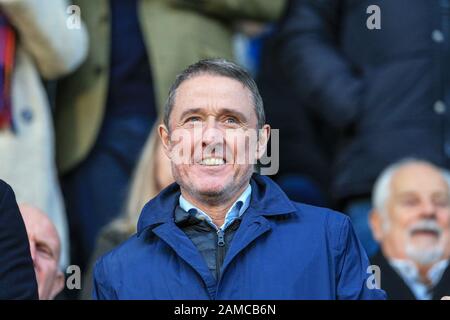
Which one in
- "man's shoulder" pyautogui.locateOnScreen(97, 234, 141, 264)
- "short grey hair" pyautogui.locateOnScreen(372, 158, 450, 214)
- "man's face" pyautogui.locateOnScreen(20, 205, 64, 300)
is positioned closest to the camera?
"man's shoulder" pyautogui.locateOnScreen(97, 234, 141, 264)

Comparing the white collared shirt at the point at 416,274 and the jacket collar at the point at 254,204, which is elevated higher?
the jacket collar at the point at 254,204

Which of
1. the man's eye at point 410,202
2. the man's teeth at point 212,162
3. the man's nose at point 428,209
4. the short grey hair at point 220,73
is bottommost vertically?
the man's nose at point 428,209

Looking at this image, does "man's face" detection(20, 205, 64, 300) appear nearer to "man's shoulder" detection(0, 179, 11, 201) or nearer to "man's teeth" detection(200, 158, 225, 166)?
"man's shoulder" detection(0, 179, 11, 201)

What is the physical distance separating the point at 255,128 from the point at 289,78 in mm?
2850

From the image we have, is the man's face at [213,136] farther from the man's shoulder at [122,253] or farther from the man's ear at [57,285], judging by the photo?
the man's ear at [57,285]

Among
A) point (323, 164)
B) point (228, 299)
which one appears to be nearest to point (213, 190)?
point (228, 299)

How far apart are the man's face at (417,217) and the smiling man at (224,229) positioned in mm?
2190

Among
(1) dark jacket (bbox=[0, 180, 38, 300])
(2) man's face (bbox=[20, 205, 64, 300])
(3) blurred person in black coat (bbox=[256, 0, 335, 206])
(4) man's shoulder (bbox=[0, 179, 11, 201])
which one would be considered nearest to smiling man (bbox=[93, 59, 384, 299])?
(1) dark jacket (bbox=[0, 180, 38, 300])

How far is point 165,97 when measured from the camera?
532 centimetres

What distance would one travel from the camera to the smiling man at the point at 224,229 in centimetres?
262

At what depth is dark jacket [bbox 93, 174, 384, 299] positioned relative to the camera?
2607 mm

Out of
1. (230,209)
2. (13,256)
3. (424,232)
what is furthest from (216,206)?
(424,232)

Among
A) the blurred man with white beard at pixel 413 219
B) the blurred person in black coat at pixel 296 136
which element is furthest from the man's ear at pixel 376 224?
the blurred person in black coat at pixel 296 136

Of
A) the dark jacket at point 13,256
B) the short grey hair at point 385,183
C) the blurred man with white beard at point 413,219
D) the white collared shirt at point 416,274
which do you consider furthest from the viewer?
the short grey hair at point 385,183
